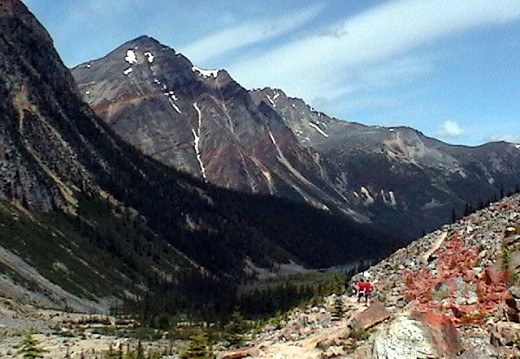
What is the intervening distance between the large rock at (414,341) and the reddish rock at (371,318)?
4.73 m

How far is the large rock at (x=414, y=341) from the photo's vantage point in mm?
25203

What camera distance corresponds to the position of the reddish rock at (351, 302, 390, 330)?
31.3 meters

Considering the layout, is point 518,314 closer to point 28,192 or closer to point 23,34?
point 28,192

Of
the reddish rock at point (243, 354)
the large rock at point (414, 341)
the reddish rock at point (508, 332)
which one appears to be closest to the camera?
the reddish rock at point (508, 332)

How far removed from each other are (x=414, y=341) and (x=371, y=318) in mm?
6188

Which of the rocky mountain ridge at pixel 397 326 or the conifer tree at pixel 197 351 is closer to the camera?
the rocky mountain ridge at pixel 397 326

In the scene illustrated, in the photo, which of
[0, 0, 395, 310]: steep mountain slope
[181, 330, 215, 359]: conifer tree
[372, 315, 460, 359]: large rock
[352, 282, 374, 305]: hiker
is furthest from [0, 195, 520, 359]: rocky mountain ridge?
[0, 0, 395, 310]: steep mountain slope

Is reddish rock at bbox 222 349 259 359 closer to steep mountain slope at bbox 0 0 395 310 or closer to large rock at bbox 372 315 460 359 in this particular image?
large rock at bbox 372 315 460 359

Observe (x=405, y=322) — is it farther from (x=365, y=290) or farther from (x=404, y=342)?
(x=365, y=290)

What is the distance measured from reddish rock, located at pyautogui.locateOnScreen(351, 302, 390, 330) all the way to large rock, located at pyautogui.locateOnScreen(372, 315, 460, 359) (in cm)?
473

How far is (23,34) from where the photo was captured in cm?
19700

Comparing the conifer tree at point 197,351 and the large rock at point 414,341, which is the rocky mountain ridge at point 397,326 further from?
the conifer tree at point 197,351

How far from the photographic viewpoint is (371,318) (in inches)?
1241

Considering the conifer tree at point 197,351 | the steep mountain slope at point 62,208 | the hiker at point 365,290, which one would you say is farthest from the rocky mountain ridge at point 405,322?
the steep mountain slope at point 62,208
